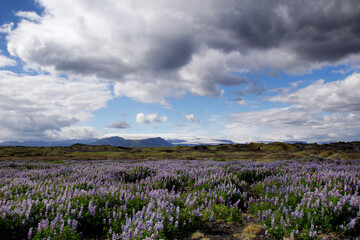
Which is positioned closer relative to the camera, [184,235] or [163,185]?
[184,235]

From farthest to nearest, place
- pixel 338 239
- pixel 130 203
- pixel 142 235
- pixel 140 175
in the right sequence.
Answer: pixel 140 175 → pixel 130 203 → pixel 338 239 → pixel 142 235

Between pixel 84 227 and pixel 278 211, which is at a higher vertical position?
pixel 278 211

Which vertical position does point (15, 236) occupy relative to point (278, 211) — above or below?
below

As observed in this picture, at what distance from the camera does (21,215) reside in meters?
4.44

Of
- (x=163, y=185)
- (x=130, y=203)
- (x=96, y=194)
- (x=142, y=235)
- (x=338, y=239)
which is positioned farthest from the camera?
(x=163, y=185)

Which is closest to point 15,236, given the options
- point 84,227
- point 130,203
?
point 84,227

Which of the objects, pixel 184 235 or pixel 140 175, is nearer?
pixel 184 235

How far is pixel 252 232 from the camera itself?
14.5ft

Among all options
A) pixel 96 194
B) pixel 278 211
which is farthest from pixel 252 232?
pixel 96 194

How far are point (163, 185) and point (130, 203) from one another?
2.98m

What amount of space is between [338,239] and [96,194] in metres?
5.64

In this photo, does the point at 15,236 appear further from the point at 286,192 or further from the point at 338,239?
the point at 286,192

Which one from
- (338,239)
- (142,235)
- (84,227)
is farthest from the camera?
(84,227)

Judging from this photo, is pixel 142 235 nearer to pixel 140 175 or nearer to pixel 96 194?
pixel 96 194
